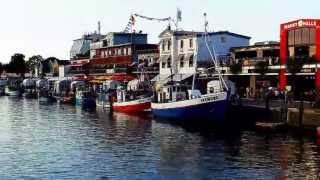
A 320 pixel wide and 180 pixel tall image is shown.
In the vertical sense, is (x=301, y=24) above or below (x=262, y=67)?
above

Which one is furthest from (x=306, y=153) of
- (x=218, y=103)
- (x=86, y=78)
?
(x=86, y=78)

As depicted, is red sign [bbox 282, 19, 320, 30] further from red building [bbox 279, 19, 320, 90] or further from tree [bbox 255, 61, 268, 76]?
tree [bbox 255, 61, 268, 76]

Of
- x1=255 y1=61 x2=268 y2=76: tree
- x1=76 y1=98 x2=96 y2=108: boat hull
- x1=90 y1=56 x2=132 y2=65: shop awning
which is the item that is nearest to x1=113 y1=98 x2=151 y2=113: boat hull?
x1=255 y1=61 x2=268 y2=76: tree

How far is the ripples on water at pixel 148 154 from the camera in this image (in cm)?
4247

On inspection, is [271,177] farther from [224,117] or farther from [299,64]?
[299,64]

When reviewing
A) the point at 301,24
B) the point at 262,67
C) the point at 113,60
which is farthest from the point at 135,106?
the point at 113,60

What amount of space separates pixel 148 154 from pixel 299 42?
133 ft

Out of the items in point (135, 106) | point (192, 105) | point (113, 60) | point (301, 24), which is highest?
point (301, 24)

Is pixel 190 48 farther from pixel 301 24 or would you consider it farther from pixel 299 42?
pixel 301 24

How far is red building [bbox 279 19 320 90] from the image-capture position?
3177 inches

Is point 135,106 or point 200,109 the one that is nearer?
point 200,109

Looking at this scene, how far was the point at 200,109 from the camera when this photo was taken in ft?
247

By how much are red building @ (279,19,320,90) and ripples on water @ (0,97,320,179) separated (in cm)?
1957

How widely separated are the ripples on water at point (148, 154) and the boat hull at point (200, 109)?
10.7ft
